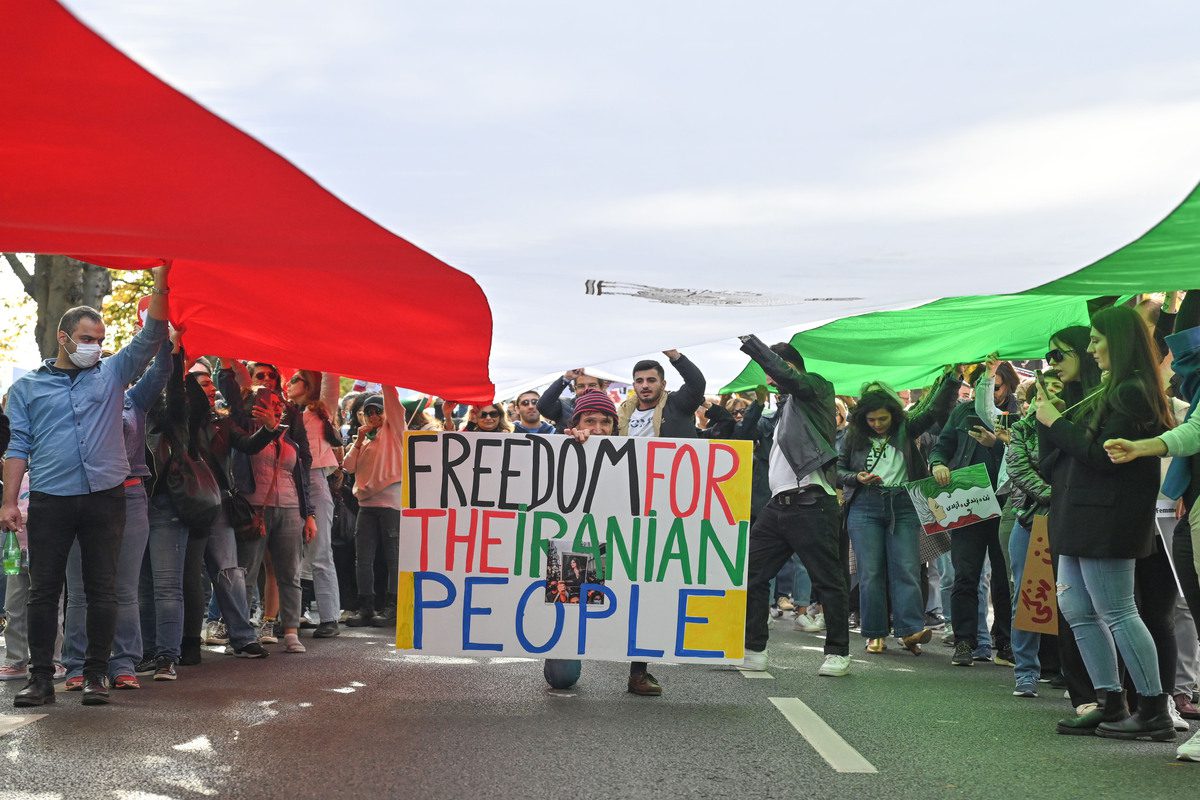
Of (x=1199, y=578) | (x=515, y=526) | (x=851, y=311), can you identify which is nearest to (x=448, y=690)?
(x=515, y=526)

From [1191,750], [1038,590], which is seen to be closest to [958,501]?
[1038,590]

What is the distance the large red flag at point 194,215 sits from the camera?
Answer: 426cm

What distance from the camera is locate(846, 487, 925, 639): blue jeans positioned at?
1077 cm

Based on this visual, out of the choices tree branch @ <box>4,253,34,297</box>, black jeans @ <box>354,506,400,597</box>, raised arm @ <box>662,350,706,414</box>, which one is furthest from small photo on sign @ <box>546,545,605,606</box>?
tree branch @ <box>4,253,34,297</box>

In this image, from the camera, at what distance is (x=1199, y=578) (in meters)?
6.22

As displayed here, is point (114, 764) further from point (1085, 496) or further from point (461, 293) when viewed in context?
point (1085, 496)

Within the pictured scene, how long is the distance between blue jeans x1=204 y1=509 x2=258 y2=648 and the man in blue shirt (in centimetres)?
194

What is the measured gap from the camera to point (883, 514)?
10867mm

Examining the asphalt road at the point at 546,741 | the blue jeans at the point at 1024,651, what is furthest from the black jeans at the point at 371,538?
the blue jeans at the point at 1024,651

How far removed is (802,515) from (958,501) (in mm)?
1573

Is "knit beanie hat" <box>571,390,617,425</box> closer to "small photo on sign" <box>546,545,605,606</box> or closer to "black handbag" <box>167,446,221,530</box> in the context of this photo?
"small photo on sign" <box>546,545,605,606</box>

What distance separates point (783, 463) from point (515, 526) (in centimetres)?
215

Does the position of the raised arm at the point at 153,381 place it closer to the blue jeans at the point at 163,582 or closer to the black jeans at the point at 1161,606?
the blue jeans at the point at 163,582

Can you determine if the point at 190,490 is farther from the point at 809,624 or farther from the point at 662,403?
the point at 809,624
